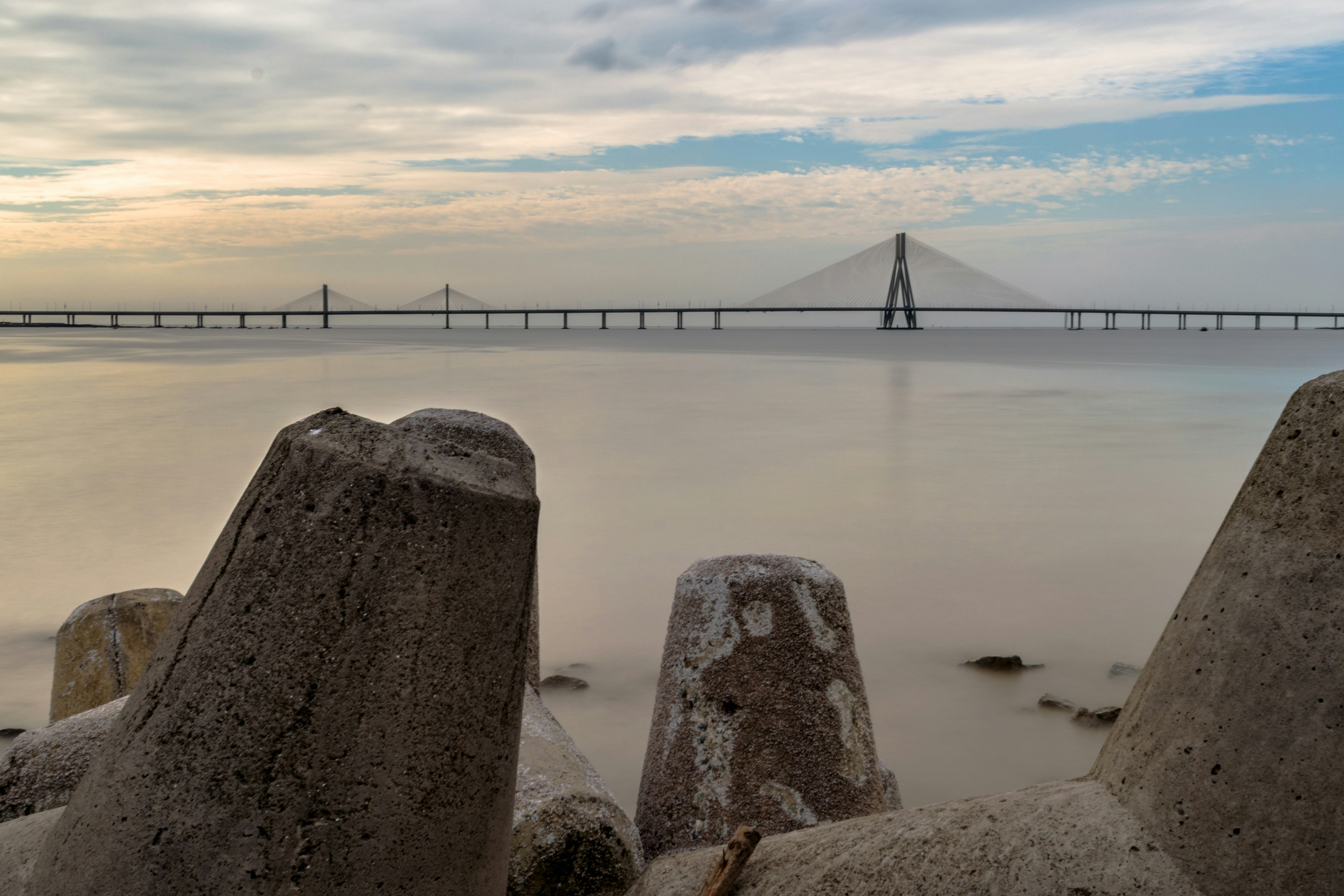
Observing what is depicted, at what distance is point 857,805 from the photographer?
156 inches

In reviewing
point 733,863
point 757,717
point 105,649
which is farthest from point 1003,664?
point 733,863

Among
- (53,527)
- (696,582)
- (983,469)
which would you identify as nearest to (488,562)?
(696,582)

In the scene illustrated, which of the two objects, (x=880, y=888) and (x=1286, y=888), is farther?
(x=880, y=888)

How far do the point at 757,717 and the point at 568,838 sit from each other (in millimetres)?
1185

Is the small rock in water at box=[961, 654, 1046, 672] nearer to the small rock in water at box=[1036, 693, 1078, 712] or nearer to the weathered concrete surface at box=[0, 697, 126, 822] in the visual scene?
the small rock in water at box=[1036, 693, 1078, 712]

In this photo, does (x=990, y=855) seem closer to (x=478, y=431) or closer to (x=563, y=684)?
(x=478, y=431)

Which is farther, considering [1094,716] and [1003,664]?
[1003,664]

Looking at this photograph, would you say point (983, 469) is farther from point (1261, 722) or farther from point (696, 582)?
point (1261, 722)

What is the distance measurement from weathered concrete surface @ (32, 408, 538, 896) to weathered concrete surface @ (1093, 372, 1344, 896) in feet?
4.17

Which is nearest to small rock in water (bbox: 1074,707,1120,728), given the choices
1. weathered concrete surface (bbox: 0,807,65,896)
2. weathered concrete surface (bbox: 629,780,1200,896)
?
weathered concrete surface (bbox: 629,780,1200,896)

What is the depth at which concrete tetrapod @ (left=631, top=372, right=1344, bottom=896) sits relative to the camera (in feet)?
6.23

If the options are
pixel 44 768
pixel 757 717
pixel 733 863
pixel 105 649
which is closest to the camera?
pixel 733 863

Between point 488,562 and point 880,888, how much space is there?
95 cm

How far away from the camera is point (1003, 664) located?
8.26 m
